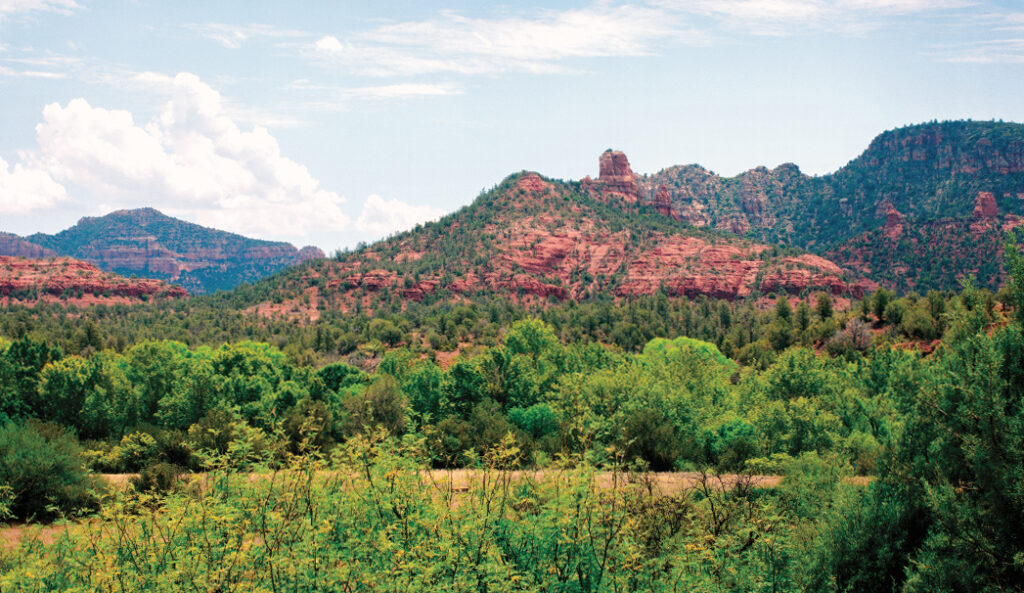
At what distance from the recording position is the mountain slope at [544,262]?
119m

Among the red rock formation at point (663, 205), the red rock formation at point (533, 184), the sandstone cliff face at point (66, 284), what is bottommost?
the sandstone cliff face at point (66, 284)

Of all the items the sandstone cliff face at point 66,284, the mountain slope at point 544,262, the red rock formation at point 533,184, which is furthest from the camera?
the red rock formation at point 533,184

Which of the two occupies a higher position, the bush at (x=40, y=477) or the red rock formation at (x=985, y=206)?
the red rock formation at (x=985, y=206)

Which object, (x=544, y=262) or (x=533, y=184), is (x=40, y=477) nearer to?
(x=544, y=262)

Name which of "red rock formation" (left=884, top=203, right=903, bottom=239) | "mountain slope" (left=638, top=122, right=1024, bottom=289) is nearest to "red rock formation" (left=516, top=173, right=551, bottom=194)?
"mountain slope" (left=638, top=122, right=1024, bottom=289)

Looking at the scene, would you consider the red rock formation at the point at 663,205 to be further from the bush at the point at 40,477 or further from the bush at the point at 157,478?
the bush at the point at 40,477

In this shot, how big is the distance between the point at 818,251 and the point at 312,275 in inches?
5434

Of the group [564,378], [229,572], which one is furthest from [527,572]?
[564,378]

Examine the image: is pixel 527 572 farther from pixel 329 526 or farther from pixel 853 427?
pixel 853 427

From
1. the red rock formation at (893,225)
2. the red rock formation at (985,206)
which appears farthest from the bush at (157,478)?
the red rock formation at (985,206)

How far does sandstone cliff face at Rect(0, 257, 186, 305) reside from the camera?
112 m

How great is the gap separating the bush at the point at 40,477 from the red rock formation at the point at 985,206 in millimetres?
170060

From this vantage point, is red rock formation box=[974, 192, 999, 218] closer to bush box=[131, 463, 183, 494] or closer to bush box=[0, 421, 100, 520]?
bush box=[131, 463, 183, 494]

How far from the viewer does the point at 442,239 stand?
141125mm
